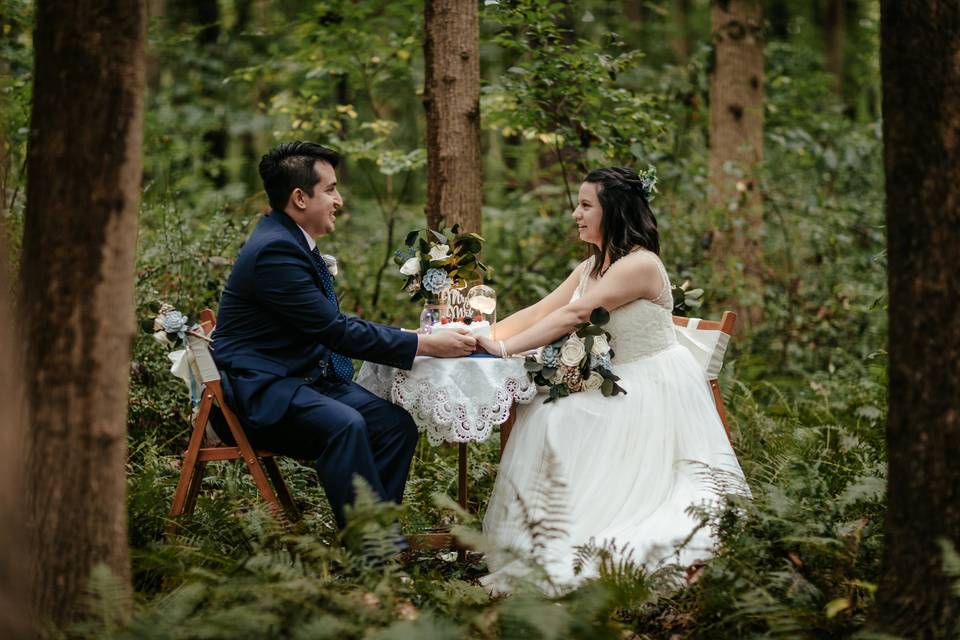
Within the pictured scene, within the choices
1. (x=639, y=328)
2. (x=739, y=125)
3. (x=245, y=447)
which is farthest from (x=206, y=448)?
(x=739, y=125)

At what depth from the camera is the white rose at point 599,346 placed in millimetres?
4820

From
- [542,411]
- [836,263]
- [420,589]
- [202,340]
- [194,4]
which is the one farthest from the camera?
[194,4]

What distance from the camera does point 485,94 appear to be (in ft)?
26.9

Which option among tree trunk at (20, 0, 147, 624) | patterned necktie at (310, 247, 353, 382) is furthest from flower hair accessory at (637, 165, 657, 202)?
tree trunk at (20, 0, 147, 624)

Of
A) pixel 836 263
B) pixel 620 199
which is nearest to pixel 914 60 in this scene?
pixel 620 199

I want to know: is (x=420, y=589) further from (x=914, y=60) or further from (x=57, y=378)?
(x=914, y=60)

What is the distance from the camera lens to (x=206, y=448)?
4.57 m

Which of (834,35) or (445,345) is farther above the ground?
(834,35)

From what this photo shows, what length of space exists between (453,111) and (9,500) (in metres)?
3.95

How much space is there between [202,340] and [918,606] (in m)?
3.11

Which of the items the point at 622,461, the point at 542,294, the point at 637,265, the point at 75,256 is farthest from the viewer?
the point at 542,294

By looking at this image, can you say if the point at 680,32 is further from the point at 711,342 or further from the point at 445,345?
the point at 445,345

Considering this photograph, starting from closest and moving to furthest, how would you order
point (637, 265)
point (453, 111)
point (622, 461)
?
point (622, 461), point (637, 265), point (453, 111)

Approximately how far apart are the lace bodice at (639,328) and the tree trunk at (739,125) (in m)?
4.22
